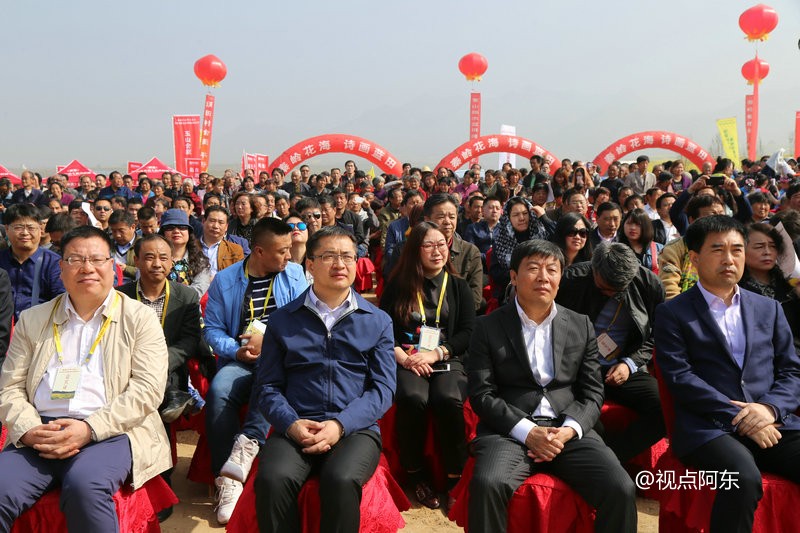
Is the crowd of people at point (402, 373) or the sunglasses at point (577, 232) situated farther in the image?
the sunglasses at point (577, 232)

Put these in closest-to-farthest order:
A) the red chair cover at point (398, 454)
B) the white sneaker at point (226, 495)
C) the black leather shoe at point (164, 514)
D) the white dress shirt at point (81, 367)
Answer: the white dress shirt at point (81, 367) → the white sneaker at point (226, 495) → the black leather shoe at point (164, 514) → the red chair cover at point (398, 454)

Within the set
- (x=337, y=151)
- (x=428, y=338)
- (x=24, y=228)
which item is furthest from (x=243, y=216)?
(x=337, y=151)

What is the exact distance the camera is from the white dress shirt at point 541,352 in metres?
2.44

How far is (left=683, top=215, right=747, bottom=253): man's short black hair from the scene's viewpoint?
8.29 feet

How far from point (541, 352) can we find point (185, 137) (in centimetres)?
1555

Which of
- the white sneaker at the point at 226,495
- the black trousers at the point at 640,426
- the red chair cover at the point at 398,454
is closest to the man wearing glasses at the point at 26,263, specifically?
the white sneaker at the point at 226,495

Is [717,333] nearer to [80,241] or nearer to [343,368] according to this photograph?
[343,368]

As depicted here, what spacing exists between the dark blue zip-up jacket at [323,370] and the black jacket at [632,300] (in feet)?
4.37

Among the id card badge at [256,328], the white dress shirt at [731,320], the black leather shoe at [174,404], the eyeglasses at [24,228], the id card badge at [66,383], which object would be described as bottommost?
the black leather shoe at [174,404]

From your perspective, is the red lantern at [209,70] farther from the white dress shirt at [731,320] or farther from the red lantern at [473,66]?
the white dress shirt at [731,320]

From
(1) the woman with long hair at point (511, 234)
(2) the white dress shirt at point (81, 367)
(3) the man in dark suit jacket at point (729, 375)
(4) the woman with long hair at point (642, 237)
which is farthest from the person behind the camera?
(1) the woman with long hair at point (511, 234)

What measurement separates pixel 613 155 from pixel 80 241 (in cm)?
1679

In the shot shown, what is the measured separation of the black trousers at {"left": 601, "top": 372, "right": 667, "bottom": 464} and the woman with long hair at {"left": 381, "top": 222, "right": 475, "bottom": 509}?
31.8 inches

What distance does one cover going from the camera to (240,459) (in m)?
2.62
